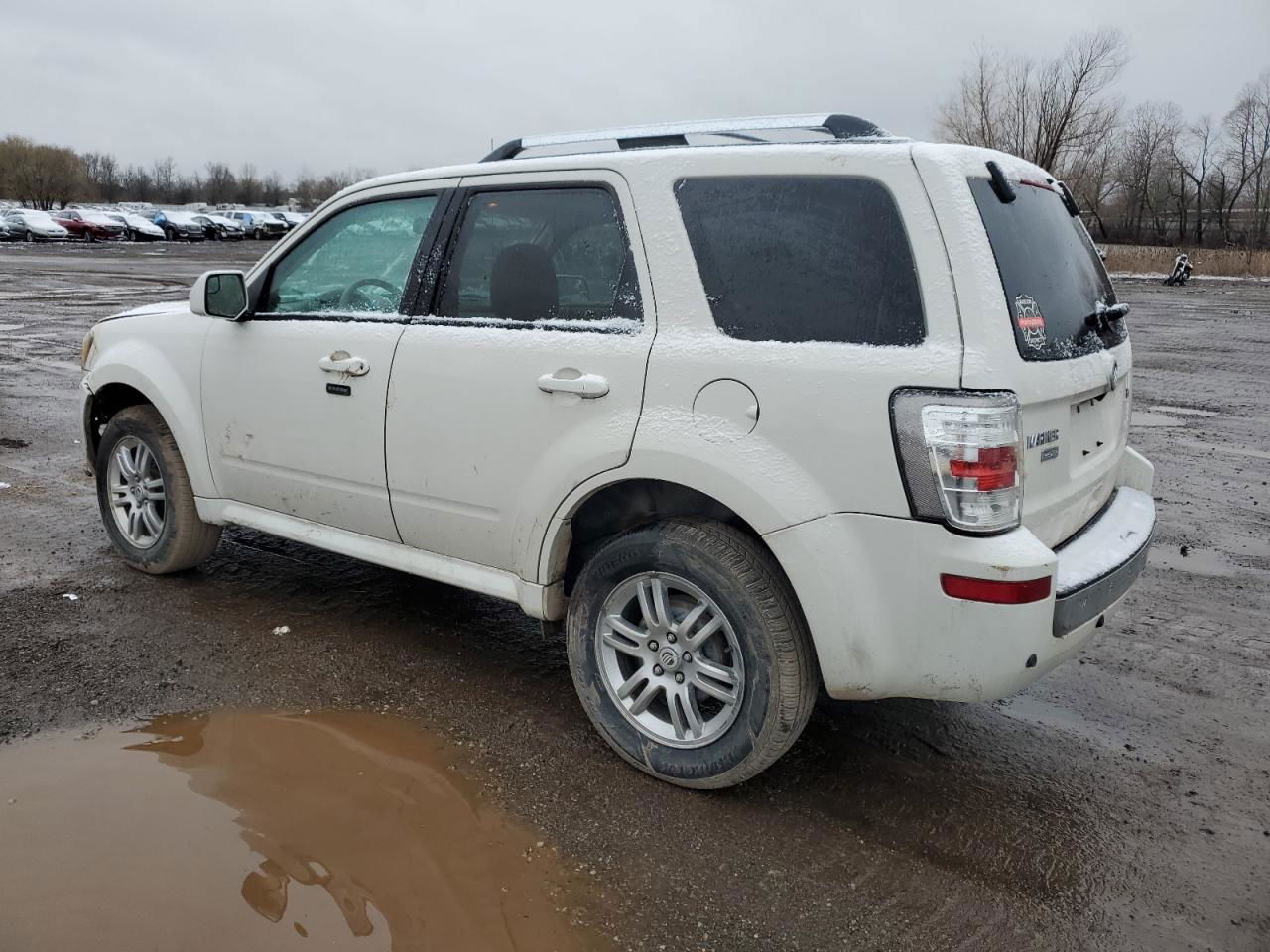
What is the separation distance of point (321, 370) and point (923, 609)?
2497 millimetres

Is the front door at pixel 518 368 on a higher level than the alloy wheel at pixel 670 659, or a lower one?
higher

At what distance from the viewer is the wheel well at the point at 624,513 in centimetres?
320

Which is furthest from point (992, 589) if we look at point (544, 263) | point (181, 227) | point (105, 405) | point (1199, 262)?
point (181, 227)

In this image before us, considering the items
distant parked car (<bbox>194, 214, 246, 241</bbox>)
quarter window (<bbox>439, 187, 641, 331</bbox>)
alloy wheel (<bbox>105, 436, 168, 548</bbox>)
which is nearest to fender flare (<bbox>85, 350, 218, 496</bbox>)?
alloy wheel (<bbox>105, 436, 168, 548</bbox>)

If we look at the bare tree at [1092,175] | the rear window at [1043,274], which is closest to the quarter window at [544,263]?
the rear window at [1043,274]

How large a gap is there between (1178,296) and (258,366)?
28430 mm

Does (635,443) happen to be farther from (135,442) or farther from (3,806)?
(135,442)

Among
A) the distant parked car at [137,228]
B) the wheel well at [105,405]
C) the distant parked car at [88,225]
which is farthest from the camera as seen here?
the distant parked car at [137,228]

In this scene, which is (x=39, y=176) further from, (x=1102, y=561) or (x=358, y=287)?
(x=1102, y=561)

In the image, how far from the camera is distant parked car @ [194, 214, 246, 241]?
192 feet

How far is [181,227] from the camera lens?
5716 cm

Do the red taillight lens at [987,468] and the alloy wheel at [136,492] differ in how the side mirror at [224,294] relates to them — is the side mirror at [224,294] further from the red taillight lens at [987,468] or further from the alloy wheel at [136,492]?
the red taillight lens at [987,468]

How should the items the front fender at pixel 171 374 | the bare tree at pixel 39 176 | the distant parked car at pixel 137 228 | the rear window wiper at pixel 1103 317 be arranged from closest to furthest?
the rear window wiper at pixel 1103 317 → the front fender at pixel 171 374 → the distant parked car at pixel 137 228 → the bare tree at pixel 39 176

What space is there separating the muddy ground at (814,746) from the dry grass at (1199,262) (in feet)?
119
